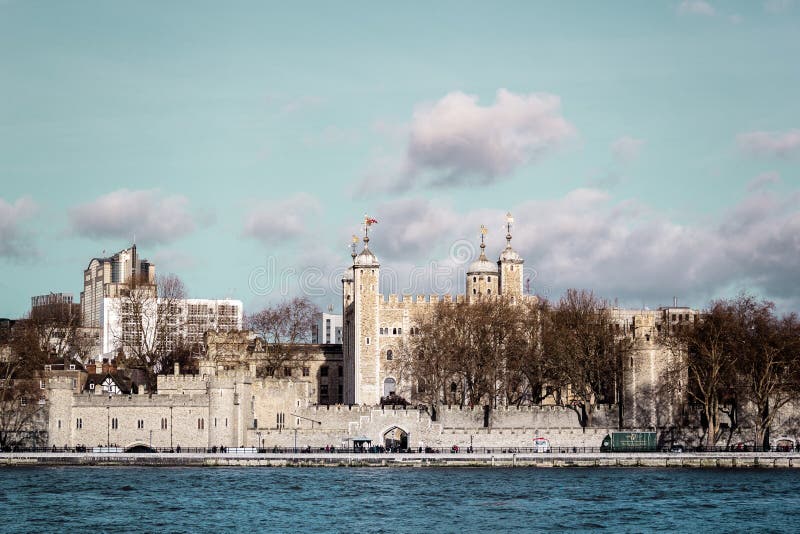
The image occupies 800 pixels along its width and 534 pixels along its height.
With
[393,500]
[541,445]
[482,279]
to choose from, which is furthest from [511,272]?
[393,500]

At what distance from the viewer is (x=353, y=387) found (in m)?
116

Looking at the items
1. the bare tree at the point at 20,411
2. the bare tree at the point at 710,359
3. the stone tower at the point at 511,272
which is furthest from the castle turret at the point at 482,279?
the bare tree at the point at 20,411

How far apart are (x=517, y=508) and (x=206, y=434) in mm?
29274

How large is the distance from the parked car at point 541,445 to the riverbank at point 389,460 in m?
5.69

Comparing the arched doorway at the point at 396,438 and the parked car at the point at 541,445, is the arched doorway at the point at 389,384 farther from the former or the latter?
the parked car at the point at 541,445

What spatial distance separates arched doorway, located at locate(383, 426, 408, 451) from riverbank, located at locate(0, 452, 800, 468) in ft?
21.2

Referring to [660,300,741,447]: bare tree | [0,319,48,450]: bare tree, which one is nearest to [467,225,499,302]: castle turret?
[660,300,741,447]: bare tree

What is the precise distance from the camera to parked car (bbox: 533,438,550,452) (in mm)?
95438

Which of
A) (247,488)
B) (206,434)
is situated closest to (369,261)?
(206,434)

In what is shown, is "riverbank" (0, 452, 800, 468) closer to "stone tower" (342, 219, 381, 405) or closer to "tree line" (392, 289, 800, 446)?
"tree line" (392, 289, 800, 446)

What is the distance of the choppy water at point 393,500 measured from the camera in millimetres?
64000

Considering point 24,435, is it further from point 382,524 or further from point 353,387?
point 382,524

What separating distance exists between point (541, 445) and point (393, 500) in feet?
83.4

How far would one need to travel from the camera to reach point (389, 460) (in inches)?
3526
